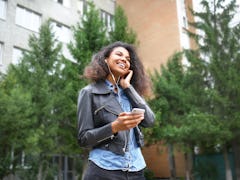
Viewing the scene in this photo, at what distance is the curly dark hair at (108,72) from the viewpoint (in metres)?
1.86

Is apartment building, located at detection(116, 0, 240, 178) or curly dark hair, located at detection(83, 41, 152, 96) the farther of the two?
apartment building, located at detection(116, 0, 240, 178)

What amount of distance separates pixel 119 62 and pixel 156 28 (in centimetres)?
2157

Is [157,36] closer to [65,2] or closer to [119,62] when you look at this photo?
[65,2]

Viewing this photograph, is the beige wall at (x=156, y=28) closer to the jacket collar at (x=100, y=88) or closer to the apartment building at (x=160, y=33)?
the apartment building at (x=160, y=33)

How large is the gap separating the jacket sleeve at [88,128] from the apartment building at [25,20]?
14.4 metres

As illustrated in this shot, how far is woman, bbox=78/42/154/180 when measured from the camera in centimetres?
154

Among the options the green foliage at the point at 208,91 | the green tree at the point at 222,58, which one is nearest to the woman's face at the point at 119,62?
the green foliage at the point at 208,91

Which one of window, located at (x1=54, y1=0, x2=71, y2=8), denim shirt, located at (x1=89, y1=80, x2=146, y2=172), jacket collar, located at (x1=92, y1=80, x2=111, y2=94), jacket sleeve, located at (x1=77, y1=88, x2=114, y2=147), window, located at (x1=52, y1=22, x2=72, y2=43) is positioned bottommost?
denim shirt, located at (x1=89, y1=80, x2=146, y2=172)

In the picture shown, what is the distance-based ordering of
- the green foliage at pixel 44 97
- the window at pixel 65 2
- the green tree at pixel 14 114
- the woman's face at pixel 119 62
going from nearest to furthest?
the woman's face at pixel 119 62
the green tree at pixel 14 114
the green foliage at pixel 44 97
the window at pixel 65 2

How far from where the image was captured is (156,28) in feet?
74.8

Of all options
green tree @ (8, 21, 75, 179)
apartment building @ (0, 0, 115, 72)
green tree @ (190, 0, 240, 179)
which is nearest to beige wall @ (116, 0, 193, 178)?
apartment building @ (0, 0, 115, 72)

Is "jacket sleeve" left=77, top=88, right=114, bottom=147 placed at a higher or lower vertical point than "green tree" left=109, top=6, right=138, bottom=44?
lower

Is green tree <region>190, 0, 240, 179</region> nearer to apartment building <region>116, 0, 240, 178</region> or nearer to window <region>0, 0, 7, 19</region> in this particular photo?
apartment building <region>116, 0, 240, 178</region>

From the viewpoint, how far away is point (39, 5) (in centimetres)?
1920
